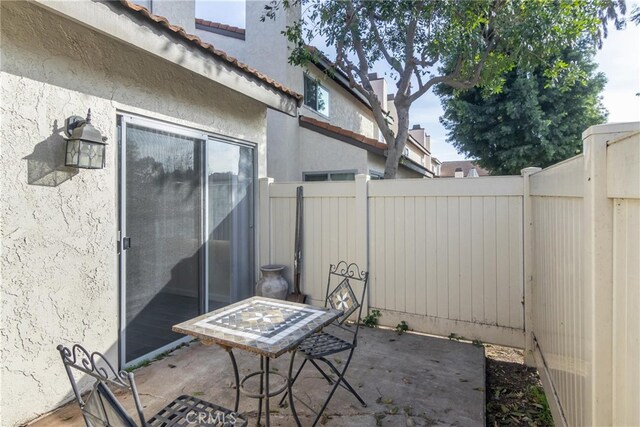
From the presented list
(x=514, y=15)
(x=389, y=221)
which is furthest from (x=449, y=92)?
(x=389, y=221)

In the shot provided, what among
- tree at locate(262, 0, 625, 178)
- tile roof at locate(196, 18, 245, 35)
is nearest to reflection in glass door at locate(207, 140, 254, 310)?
tree at locate(262, 0, 625, 178)

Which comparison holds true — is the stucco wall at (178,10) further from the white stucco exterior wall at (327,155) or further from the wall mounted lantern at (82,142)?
the wall mounted lantern at (82,142)

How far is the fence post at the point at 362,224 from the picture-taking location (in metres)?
5.00

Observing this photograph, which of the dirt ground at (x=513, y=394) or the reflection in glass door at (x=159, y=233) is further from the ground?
the reflection in glass door at (x=159, y=233)

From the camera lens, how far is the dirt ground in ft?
9.71

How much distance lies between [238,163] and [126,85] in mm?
1981

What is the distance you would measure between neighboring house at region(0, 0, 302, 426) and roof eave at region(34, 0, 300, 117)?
13 mm

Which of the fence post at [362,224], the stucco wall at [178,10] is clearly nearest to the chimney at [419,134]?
the stucco wall at [178,10]

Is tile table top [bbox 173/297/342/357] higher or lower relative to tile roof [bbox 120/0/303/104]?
lower

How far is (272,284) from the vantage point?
5230mm

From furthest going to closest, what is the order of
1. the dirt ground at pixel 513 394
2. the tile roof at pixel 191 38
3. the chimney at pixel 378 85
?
the chimney at pixel 378 85 < the tile roof at pixel 191 38 < the dirt ground at pixel 513 394

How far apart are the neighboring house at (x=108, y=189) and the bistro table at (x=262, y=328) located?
48.6 inches

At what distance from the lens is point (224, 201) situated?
4.95 metres

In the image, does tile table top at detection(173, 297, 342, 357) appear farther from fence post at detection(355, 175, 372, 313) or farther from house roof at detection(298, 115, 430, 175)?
house roof at detection(298, 115, 430, 175)
